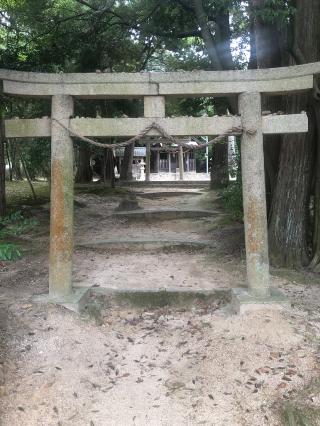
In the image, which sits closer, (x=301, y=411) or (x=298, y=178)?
(x=301, y=411)

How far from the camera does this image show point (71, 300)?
5.74 metres

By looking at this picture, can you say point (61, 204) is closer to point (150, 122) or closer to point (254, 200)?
point (150, 122)

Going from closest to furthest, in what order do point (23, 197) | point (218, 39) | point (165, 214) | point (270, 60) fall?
point (270, 60) → point (218, 39) → point (165, 214) → point (23, 197)

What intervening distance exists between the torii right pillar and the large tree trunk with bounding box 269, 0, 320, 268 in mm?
2012

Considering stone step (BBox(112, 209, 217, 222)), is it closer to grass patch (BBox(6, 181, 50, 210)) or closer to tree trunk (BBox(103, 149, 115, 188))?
grass patch (BBox(6, 181, 50, 210))

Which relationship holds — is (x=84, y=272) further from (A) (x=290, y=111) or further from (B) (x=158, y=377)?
(A) (x=290, y=111)

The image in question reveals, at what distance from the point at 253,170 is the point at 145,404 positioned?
124 inches

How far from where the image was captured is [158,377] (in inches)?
191

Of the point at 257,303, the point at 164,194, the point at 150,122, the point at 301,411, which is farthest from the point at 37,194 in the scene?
the point at 301,411

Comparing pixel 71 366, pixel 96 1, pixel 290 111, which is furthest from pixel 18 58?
pixel 71 366

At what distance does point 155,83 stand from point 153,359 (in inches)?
137

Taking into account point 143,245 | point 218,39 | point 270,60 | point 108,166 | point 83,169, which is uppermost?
point 218,39

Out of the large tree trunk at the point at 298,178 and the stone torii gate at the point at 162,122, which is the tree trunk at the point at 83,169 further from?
the stone torii gate at the point at 162,122

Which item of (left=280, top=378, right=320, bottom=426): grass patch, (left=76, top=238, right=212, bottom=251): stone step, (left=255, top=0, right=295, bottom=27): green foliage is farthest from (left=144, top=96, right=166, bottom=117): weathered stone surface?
(left=76, top=238, right=212, bottom=251): stone step
